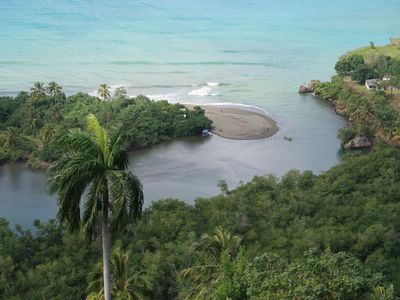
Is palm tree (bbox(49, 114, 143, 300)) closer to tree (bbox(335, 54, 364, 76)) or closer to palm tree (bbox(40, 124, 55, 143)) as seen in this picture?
palm tree (bbox(40, 124, 55, 143))

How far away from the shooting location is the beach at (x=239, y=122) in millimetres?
66750

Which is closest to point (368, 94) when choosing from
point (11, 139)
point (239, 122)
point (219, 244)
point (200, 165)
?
point (239, 122)

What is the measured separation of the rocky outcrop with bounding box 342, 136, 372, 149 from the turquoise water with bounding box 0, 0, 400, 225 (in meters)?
1.85

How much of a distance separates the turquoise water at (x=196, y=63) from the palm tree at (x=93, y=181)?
105ft

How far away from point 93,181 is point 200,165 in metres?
43.2

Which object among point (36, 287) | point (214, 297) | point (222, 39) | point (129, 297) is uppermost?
point (222, 39)

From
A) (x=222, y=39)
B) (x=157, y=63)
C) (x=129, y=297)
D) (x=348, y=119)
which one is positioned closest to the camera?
(x=129, y=297)

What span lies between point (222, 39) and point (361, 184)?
86.6 m

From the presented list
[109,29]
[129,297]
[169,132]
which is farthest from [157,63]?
[129,297]

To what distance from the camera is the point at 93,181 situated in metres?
14.6

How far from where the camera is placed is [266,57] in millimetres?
108375

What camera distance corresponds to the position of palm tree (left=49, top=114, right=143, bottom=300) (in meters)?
14.3

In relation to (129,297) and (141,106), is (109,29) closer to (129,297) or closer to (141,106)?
(141,106)

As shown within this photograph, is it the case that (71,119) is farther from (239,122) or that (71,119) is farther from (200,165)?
(239,122)
